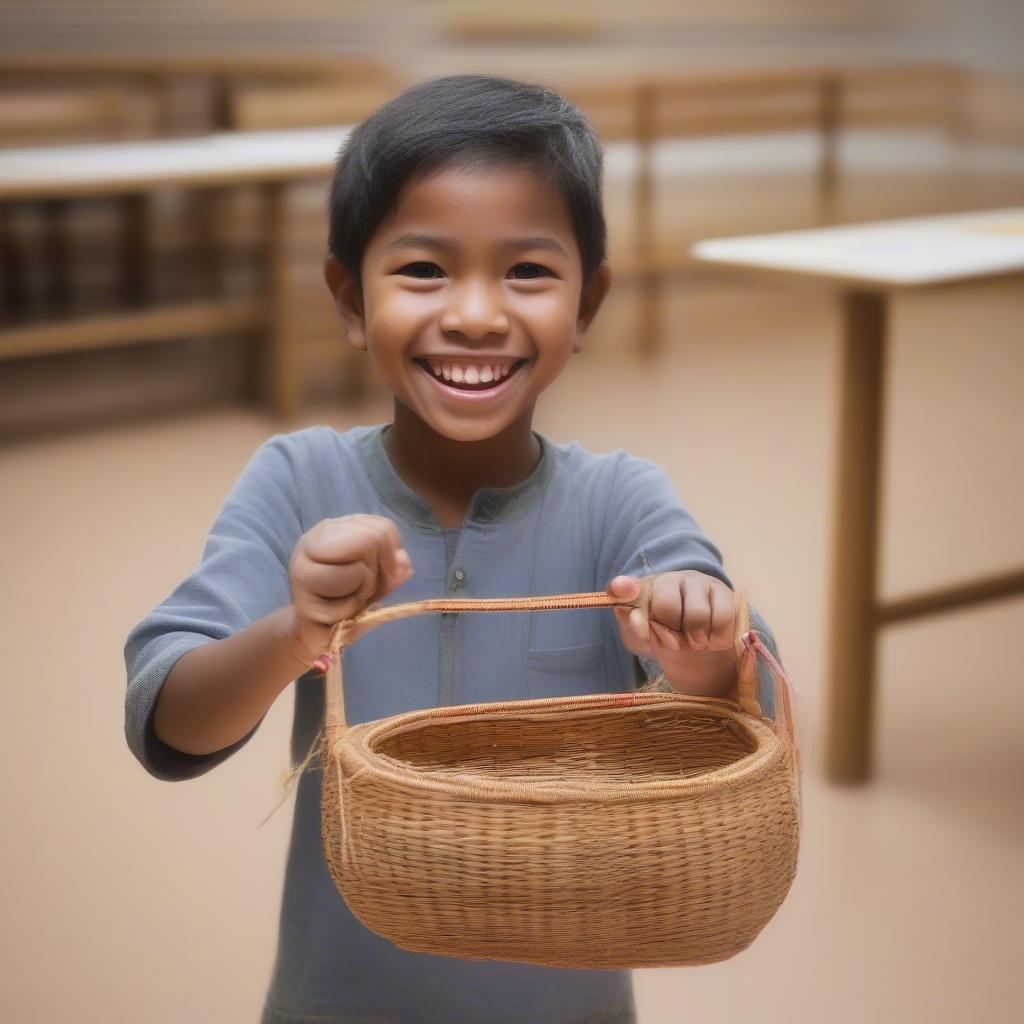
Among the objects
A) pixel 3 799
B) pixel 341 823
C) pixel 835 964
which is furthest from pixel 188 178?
pixel 341 823

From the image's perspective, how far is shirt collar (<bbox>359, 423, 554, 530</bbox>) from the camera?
45.0 inches

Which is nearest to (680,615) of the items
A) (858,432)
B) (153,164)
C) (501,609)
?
(501,609)

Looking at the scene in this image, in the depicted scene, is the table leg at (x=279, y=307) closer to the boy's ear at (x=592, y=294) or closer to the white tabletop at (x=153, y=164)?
the white tabletop at (x=153, y=164)

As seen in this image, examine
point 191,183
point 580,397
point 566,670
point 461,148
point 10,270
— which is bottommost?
point 580,397

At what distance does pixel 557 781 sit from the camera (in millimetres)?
1104

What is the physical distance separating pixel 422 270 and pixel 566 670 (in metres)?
0.31

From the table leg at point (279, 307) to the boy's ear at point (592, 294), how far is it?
3.59m

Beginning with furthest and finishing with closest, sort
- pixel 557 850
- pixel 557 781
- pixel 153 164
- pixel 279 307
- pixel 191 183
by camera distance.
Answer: pixel 279 307
pixel 153 164
pixel 191 183
pixel 557 781
pixel 557 850

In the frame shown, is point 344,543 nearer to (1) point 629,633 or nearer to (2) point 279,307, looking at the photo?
(1) point 629,633

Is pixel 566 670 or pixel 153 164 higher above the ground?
pixel 566 670

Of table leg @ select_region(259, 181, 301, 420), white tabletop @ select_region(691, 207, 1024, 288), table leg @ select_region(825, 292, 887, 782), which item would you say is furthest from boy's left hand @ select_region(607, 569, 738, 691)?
table leg @ select_region(259, 181, 301, 420)

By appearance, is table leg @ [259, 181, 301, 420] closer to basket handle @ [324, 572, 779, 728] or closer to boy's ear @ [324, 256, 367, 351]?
boy's ear @ [324, 256, 367, 351]

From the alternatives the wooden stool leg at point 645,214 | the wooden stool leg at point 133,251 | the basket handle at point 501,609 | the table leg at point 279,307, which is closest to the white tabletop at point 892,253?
the basket handle at point 501,609

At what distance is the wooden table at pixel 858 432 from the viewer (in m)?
2.52
